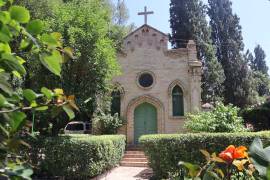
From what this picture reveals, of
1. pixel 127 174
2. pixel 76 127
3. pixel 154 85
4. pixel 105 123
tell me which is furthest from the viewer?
pixel 76 127

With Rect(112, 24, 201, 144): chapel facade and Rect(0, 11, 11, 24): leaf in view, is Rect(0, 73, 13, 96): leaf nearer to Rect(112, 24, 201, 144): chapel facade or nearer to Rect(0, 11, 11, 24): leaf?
Rect(0, 11, 11, 24): leaf

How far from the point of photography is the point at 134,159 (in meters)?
16.9

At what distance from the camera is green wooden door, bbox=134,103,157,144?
2000cm

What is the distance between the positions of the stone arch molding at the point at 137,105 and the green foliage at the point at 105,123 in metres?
1.07

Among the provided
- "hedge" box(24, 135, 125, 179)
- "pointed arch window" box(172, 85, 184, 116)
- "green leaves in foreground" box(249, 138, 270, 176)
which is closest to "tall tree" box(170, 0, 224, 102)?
"pointed arch window" box(172, 85, 184, 116)

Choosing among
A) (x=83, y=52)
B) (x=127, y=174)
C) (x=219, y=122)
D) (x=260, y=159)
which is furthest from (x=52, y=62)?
(x=127, y=174)

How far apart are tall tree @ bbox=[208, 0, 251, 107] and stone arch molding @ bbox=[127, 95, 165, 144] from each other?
1330 cm

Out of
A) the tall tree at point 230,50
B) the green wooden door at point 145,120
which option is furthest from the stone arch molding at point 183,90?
the tall tree at point 230,50

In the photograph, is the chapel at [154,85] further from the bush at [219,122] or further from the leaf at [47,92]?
the leaf at [47,92]

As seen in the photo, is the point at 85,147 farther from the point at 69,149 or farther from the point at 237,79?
the point at 237,79

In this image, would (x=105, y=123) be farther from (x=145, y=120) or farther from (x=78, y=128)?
(x=78, y=128)

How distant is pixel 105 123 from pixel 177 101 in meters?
4.28

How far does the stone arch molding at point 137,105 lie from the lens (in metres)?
19.8

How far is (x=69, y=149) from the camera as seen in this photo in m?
11.8
